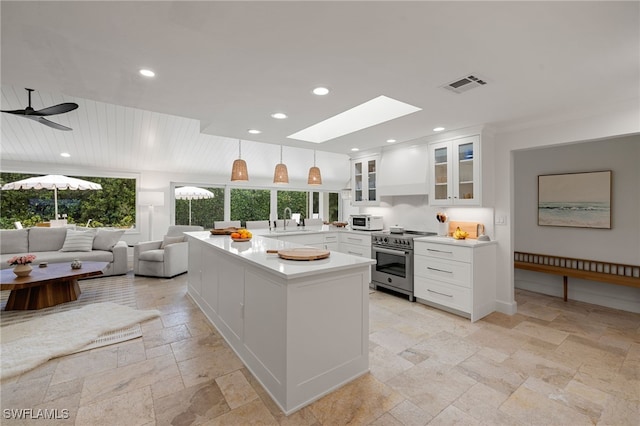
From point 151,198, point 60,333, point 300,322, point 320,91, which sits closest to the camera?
point 300,322

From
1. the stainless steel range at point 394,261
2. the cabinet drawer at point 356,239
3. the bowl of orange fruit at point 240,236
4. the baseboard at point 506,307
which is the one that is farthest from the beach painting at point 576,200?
the bowl of orange fruit at point 240,236

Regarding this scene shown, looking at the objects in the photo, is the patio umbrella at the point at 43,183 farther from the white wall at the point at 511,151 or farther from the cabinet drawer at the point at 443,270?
the white wall at the point at 511,151

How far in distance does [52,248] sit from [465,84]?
684 centimetres

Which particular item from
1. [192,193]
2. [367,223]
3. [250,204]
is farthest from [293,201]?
[367,223]

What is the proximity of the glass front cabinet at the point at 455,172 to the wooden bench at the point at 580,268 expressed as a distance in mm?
1705

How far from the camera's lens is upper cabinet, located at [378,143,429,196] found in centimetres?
433

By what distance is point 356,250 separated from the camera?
16.1 ft

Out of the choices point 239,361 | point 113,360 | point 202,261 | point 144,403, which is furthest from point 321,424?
point 202,261

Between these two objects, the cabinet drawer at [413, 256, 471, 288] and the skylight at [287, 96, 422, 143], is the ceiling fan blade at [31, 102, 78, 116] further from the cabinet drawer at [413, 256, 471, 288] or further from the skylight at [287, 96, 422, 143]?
the cabinet drawer at [413, 256, 471, 288]

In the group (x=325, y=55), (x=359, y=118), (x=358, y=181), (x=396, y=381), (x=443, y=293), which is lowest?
(x=396, y=381)

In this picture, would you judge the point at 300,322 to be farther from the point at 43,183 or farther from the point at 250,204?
the point at 250,204

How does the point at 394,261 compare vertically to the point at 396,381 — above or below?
above

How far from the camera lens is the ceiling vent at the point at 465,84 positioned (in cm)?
232

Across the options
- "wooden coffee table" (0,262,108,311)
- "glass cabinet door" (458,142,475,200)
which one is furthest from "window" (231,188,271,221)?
"glass cabinet door" (458,142,475,200)
